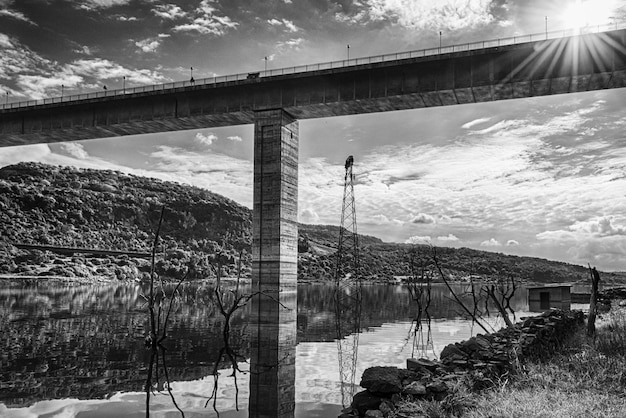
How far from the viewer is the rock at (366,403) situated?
13.4 m

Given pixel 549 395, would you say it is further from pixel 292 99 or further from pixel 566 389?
pixel 292 99

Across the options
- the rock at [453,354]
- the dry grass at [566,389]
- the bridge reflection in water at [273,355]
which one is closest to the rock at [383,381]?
the dry grass at [566,389]

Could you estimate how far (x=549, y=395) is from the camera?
40.1 feet

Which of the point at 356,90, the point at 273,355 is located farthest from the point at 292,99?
the point at 273,355

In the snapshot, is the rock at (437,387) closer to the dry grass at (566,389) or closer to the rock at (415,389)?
the rock at (415,389)

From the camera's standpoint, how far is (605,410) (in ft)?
36.4

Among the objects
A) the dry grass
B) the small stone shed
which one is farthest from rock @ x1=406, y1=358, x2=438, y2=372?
the small stone shed

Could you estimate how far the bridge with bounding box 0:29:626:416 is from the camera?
111 ft

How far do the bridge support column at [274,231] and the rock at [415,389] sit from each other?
A: 20.1 metres

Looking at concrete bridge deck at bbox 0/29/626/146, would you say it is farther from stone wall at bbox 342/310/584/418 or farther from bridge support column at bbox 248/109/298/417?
stone wall at bbox 342/310/584/418

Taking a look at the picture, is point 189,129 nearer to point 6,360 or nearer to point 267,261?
point 267,261

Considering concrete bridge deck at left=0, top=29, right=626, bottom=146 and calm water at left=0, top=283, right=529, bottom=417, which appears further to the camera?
concrete bridge deck at left=0, top=29, right=626, bottom=146

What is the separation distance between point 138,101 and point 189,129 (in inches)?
175

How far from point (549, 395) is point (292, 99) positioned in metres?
30.3
